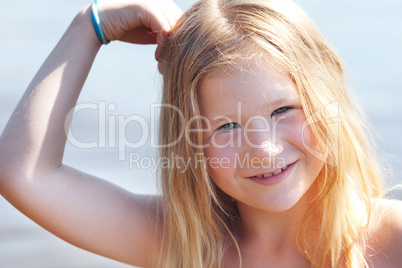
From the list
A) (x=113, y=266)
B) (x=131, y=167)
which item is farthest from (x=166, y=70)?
(x=131, y=167)

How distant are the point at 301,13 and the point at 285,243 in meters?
0.73

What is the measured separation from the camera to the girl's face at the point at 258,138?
6.31 ft

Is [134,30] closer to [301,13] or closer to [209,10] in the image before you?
[209,10]

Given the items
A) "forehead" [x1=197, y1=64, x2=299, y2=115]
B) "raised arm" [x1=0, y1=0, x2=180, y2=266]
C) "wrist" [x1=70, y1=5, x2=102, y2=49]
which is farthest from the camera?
"wrist" [x1=70, y1=5, x2=102, y2=49]

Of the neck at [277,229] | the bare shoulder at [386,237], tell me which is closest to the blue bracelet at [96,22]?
the neck at [277,229]

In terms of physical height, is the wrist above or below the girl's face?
above

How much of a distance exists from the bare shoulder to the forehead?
0.48 metres

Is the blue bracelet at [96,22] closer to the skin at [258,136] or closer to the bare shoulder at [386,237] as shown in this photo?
the skin at [258,136]

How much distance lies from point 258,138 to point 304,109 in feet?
0.55

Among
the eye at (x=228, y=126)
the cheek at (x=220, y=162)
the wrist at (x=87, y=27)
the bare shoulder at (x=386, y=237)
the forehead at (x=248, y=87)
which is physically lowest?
the bare shoulder at (x=386, y=237)

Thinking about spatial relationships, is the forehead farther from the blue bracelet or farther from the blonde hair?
the blue bracelet

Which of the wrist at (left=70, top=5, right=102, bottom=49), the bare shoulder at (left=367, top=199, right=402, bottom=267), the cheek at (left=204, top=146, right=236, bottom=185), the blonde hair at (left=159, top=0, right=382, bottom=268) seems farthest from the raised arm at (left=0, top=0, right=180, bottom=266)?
the bare shoulder at (left=367, top=199, right=402, bottom=267)

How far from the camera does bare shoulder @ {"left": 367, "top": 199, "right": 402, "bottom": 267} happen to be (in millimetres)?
2051

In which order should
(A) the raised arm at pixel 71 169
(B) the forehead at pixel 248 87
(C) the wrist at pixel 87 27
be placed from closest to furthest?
(B) the forehead at pixel 248 87 < (A) the raised arm at pixel 71 169 < (C) the wrist at pixel 87 27
